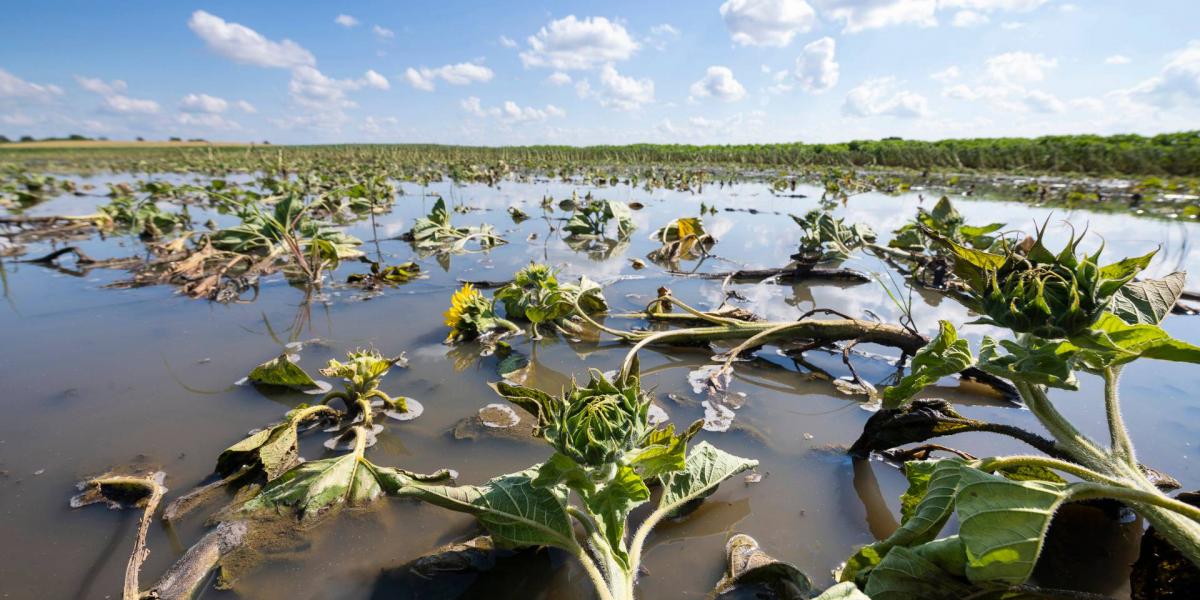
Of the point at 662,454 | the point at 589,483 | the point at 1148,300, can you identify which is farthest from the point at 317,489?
the point at 1148,300

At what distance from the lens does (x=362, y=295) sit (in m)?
3.67

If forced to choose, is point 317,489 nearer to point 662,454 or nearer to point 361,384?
point 361,384

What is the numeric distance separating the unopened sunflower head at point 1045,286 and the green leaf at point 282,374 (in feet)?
7.62

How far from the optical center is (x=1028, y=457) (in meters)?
1.07

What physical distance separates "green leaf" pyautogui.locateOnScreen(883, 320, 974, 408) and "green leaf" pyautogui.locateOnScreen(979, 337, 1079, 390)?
0.05 m

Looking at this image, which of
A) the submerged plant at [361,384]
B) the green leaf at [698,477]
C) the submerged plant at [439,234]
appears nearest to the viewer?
the green leaf at [698,477]

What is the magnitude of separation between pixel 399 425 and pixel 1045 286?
2083 millimetres

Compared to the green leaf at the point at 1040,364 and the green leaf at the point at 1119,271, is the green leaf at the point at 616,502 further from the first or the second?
the green leaf at the point at 1119,271

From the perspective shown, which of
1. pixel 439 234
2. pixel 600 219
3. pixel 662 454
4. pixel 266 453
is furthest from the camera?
pixel 600 219

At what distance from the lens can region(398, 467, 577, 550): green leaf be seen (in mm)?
1228

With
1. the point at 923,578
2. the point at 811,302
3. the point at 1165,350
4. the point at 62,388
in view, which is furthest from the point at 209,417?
the point at 811,302

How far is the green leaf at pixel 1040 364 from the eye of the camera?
1.10 metres

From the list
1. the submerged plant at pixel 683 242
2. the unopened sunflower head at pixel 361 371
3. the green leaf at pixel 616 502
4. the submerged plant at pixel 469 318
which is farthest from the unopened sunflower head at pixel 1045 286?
the submerged plant at pixel 683 242

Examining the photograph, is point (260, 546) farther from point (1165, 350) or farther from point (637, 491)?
point (1165, 350)
